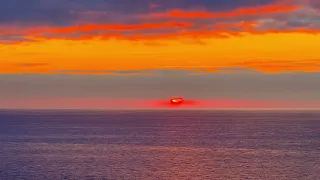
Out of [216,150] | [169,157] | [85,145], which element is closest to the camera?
[169,157]

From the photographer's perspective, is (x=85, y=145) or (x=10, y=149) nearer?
(x=10, y=149)

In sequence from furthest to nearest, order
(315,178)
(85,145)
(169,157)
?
(85,145), (169,157), (315,178)

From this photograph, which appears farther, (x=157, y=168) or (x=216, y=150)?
(x=216, y=150)

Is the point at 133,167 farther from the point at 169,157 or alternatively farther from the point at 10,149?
the point at 10,149

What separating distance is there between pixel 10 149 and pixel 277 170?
66.6 metres

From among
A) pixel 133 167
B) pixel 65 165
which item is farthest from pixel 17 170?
pixel 133 167

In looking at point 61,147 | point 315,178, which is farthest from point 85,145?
point 315,178

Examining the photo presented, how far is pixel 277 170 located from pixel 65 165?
36.2 meters

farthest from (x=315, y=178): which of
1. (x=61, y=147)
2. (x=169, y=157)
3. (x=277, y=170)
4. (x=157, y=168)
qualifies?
(x=61, y=147)

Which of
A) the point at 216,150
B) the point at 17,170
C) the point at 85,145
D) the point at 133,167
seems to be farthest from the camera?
the point at 85,145

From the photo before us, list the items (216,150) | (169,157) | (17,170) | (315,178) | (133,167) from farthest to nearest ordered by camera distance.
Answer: (216,150), (169,157), (133,167), (17,170), (315,178)

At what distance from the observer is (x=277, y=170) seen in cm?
9150

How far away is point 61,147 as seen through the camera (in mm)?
135750

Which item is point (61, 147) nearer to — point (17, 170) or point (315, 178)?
point (17, 170)
